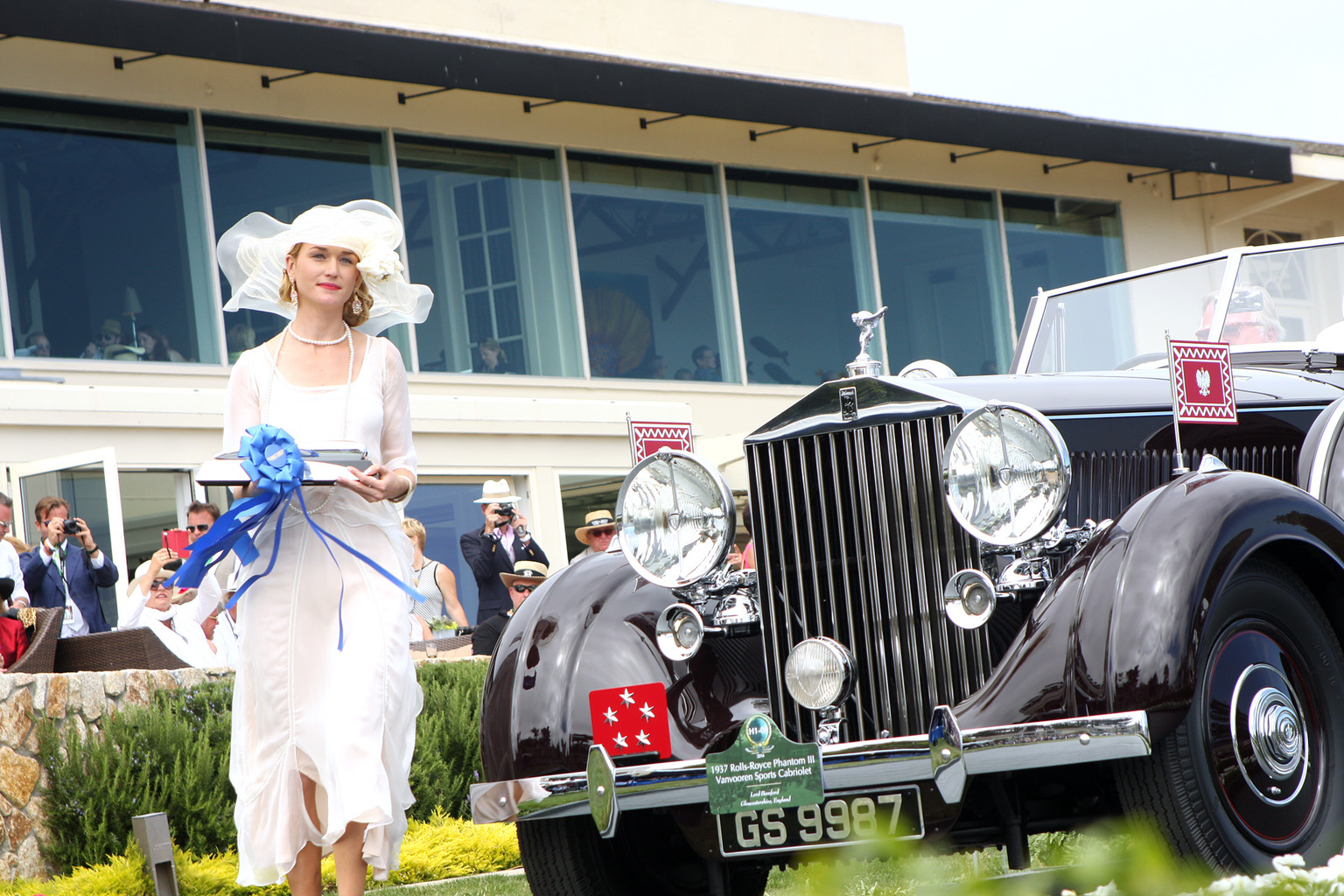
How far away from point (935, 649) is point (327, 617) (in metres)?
1.47

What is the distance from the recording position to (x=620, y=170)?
1683 cm

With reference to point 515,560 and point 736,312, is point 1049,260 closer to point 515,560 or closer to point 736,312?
point 736,312

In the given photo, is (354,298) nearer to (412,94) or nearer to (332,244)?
(332,244)

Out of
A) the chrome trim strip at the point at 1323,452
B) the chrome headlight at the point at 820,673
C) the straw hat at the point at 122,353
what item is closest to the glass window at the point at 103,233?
the straw hat at the point at 122,353

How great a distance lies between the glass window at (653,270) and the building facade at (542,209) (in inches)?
1.2

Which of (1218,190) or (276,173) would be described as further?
(1218,190)

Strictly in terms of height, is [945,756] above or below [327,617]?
below

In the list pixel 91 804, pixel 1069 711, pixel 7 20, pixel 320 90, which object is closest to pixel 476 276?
pixel 320 90

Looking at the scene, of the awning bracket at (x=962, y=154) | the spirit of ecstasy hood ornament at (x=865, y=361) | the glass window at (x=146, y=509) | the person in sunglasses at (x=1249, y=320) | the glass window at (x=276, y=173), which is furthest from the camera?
the awning bracket at (x=962, y=154)

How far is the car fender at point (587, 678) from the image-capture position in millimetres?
3998

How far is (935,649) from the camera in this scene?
12.5ft

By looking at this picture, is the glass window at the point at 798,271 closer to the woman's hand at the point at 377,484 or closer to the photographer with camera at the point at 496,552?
the photographer with camera at the point at 496,552

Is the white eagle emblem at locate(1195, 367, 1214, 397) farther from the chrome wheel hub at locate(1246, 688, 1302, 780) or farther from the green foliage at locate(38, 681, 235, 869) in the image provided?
the green foliage at locate(38, 681, 235, 869)

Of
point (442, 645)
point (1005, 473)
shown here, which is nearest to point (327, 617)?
point (1005, 473)
